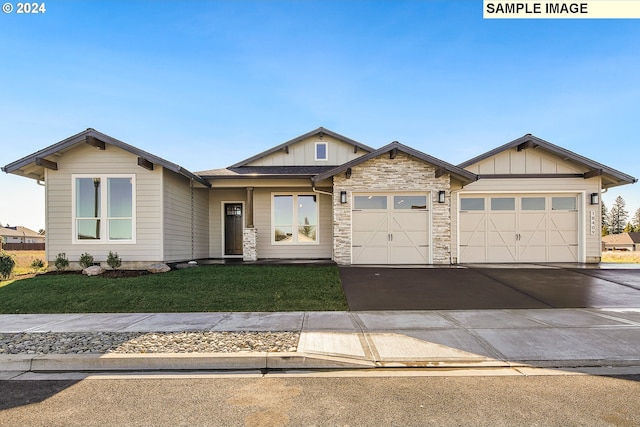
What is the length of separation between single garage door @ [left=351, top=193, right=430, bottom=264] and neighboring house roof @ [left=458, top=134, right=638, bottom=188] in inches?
112

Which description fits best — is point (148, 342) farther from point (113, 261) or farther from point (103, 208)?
point (103, 208)

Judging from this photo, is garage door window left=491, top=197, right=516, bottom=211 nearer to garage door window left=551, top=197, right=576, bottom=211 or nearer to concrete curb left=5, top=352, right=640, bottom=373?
garage door window left=551, top=197, right=576, bottom=211

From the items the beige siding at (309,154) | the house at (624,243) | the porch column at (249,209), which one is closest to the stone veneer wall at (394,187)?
the porch column at (249,209)

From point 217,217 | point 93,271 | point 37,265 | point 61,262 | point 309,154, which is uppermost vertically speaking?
point 309,154

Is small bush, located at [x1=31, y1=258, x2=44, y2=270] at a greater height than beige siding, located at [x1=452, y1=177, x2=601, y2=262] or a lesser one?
lesser

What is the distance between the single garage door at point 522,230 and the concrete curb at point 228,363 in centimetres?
891

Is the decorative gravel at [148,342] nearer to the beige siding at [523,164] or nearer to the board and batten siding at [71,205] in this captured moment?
the board and batten siding at [71,205]

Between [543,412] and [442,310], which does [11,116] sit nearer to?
[442,310]

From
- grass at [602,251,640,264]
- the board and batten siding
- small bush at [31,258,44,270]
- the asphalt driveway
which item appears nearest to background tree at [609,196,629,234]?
grass at [602,251,640,264]

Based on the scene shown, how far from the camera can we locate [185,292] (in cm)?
863

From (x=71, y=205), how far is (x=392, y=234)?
35.7 feet

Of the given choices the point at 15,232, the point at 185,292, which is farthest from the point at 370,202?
the point at 15,232

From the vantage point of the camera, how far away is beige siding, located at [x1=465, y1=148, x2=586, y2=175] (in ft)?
42.7

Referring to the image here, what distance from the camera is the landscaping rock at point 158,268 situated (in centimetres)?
1098
